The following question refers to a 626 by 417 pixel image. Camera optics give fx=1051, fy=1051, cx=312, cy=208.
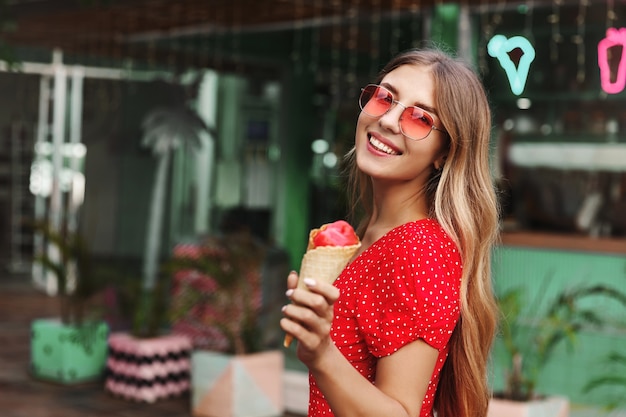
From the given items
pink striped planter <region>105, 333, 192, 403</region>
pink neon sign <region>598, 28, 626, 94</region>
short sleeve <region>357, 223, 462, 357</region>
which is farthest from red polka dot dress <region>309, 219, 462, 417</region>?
pink striped planter <region>105, 333, 192, 403</region>

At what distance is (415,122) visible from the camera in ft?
5.65

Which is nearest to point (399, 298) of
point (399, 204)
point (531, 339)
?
point (399, 204)

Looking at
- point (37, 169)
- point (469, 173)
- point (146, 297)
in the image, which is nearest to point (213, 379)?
point (146, 297)

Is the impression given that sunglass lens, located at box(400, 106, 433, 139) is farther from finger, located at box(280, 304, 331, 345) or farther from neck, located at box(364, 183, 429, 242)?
finger, located at box(280, 304, 331, 345)

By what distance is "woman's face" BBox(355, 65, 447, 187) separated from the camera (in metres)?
1.73

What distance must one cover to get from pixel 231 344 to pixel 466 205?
4.55 metres

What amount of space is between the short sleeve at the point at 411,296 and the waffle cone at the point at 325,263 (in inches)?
3.0

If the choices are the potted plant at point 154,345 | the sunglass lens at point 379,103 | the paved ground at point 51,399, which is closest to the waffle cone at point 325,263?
the sunglass lens at point 379,103

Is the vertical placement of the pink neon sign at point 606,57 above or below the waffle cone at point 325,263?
above

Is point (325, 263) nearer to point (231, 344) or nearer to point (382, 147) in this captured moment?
point (382, 147)

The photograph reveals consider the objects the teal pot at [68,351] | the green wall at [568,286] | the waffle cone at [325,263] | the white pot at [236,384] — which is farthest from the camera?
the teal pot at [68,351]

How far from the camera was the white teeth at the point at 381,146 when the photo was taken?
1740mm

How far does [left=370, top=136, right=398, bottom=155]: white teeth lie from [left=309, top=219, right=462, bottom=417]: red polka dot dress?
124mm

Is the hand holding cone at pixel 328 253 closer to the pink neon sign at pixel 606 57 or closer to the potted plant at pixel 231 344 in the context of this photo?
the pink neon sign at pixel 606 57
